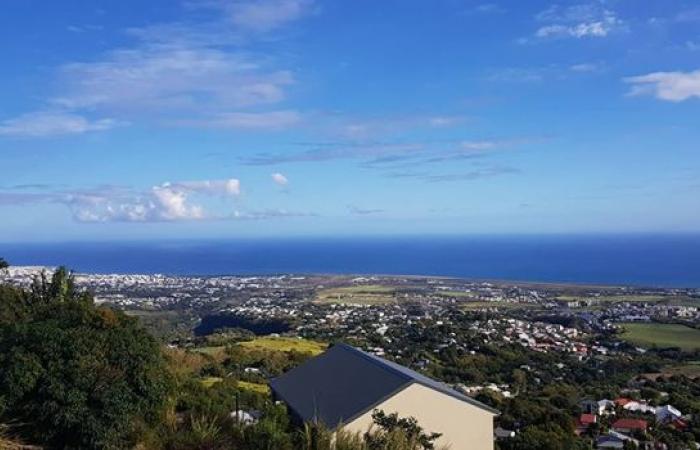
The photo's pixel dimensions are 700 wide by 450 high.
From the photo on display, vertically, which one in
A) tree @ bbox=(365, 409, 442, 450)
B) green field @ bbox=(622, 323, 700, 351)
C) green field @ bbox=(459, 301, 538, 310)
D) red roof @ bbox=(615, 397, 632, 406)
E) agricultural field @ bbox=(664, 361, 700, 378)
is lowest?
agricultural field @ bbox=(664, 361, 700, 378)

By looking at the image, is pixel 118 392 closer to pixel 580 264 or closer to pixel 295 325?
pixel 295 325

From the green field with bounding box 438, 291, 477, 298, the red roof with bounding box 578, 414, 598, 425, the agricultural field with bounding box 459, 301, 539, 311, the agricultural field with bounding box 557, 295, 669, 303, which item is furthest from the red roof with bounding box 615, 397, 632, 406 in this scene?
the green field with bounding box 438, 291, 477, 298

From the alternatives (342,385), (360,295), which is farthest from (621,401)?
(360,295)

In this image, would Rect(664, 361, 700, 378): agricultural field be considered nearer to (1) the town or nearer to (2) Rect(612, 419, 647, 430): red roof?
(1) the town

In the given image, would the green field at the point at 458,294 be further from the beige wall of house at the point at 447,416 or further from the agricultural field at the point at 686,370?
the beige wall of house at the point at 447,416

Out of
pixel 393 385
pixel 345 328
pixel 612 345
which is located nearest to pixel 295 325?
pixel 345 328

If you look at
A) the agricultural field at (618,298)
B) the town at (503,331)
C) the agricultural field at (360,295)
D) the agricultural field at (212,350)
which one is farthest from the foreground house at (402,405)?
the agricultural field at (618,298)
